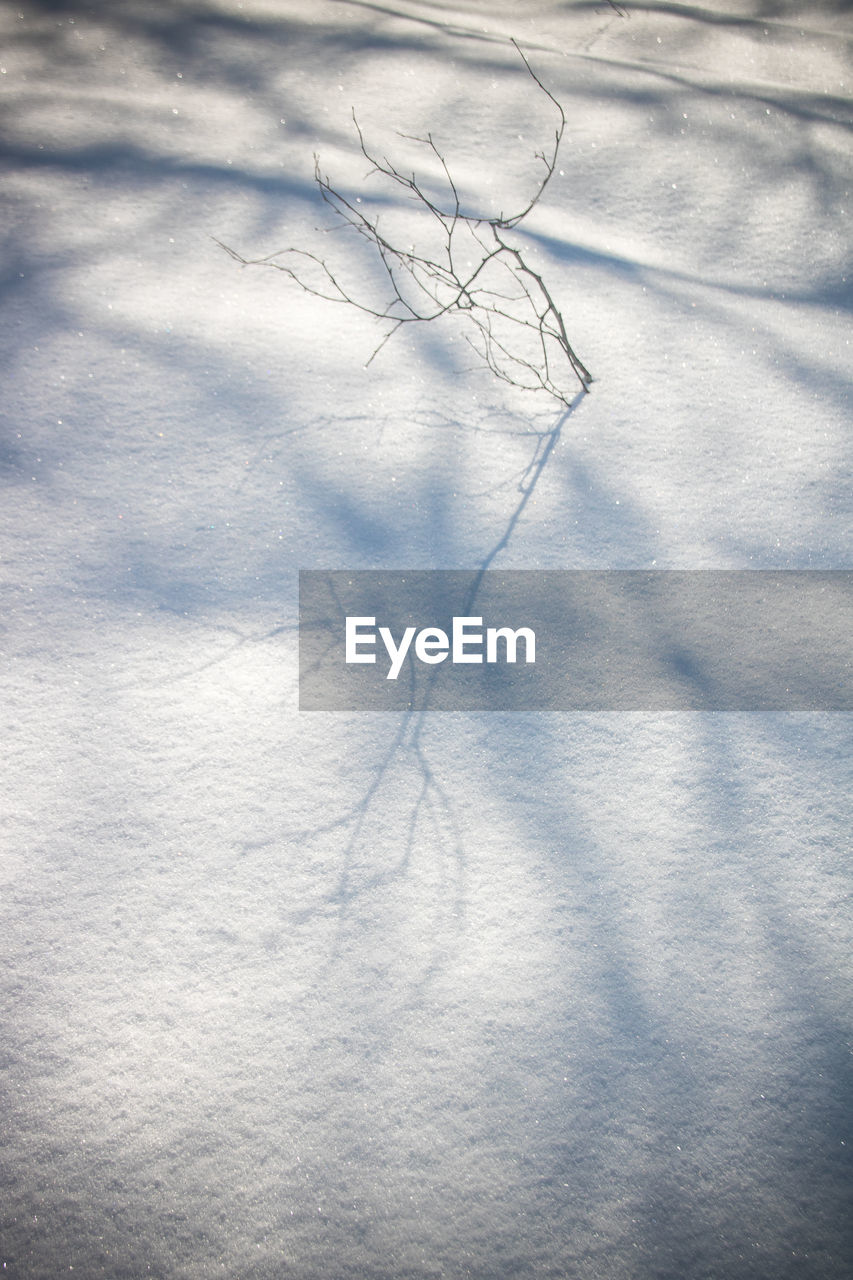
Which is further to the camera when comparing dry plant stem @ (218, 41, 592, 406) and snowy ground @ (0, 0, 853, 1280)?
dry plant stem @ (218, 41, 592, 406)

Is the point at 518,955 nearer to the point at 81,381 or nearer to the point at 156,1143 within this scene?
the point at 156,1143

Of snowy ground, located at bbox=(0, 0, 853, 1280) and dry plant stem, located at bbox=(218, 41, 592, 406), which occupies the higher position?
dry plant stem, located at bbox=(218, 41, 592, 406)

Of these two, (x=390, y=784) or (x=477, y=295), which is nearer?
(x=390, y=784)

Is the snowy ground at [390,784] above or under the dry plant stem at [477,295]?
under

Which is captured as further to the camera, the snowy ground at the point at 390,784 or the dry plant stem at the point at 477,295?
the dry plant stem at the point at 477,295

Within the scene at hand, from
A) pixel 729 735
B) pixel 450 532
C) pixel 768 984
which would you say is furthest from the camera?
pixel 450 532

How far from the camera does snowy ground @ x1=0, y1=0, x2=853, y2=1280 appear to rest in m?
1.49

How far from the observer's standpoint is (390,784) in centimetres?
191

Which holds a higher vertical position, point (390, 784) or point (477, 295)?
point (477, 295)

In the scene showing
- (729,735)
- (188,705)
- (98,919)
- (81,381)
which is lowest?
(98,919)

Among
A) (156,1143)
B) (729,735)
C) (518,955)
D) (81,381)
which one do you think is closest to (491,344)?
(81,381)

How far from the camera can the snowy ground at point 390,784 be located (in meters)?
1.49

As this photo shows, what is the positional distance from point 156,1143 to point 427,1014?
65 cm

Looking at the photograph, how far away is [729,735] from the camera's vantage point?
1.99 m
